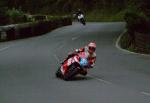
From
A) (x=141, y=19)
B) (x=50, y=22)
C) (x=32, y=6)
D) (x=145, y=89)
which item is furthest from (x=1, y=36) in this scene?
(x=32, y=6)

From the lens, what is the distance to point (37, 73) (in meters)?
22.7

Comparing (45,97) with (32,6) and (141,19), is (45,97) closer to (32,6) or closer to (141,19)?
(141,19)

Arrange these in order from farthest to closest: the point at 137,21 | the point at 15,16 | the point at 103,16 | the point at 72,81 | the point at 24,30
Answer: the point at 103,16 → the point at 15,16 → the point at 24,30 → the point at 137,21 → the point at 72,81

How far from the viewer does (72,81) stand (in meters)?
19.6

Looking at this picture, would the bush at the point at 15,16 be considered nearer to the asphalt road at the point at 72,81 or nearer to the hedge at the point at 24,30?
the hedge at the point at 24,30

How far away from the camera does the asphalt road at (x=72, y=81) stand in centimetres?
1541

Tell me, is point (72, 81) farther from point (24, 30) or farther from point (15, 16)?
point (15, 16)

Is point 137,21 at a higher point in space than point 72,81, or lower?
lower

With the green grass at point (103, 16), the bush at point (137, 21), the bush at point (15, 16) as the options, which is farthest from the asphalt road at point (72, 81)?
the green grass at point (103, 16)

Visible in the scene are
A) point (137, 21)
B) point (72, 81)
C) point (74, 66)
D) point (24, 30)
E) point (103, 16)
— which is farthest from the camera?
point (103, 16)

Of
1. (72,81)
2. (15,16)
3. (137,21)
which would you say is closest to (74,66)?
(72,81)

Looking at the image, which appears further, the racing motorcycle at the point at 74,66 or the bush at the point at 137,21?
the bush at the point at 137,21

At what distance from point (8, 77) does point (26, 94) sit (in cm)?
511

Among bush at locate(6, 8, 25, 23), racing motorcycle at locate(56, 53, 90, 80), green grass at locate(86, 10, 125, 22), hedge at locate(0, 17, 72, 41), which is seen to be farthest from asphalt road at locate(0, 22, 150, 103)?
green grass at locate(86, 10, 125, 22)
